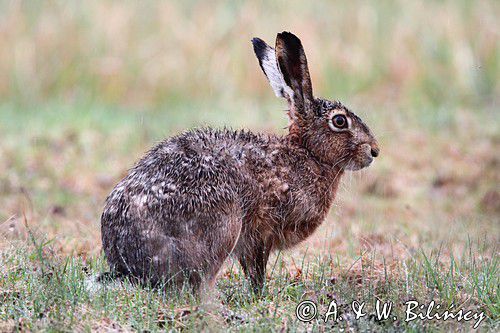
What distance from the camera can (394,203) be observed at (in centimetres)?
1043

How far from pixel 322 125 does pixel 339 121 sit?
0.13 m

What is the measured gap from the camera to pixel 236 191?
18.9 ft

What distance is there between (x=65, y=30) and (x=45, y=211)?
7501 millimetres

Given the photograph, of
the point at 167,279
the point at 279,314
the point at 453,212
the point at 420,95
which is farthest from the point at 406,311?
the point at 420,95

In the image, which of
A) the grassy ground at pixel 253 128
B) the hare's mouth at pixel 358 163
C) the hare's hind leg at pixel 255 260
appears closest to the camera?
the grassy ground at pixel 253 128

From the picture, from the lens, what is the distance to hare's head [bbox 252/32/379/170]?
6527 mm

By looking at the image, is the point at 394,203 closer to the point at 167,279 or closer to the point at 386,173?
the point at 386,173

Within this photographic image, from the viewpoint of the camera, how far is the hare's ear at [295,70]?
248 inches

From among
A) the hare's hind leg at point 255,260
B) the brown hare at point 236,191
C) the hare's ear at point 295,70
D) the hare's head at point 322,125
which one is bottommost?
the hare's hind leg at point 255,260

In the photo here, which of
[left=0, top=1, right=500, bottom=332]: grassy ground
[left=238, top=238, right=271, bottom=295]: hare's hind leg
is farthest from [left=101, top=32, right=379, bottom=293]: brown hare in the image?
[left=0, top=1, right=500, bottom=332]: grassy ground

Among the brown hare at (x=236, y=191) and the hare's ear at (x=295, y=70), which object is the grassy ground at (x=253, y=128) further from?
the hare's ear at (x=295, y=70)

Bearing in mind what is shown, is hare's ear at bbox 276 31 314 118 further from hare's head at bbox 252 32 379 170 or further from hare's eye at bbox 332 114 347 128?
hare's eye at bbox 332 114 347 128

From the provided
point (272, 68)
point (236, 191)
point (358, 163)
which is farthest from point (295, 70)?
point (236, 191)

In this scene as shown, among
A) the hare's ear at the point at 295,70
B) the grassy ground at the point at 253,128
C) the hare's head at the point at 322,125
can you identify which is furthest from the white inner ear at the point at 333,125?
the grassy ground at the point at 253,128
